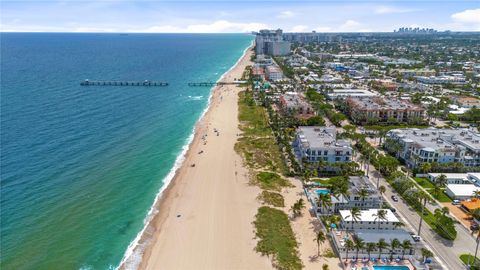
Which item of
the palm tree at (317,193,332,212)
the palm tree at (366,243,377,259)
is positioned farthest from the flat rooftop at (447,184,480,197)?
the palm tree at (366,243,377,259)

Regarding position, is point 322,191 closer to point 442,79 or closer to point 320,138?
point 320,138

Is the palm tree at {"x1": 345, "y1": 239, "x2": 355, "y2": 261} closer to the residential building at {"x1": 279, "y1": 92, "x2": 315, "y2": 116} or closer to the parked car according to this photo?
the parked car

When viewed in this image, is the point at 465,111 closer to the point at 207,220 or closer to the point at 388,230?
the point at 388,230

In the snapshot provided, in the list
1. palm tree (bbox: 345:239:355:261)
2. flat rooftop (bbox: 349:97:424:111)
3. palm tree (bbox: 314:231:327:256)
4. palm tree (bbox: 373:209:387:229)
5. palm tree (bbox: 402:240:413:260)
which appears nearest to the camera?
palm tree (bbox: 402:240:413:260)

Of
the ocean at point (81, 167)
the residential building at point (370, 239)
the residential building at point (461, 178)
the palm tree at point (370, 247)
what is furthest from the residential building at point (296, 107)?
the palm tree at point (370, 247)

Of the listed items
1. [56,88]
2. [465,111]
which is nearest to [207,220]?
[465,111]
